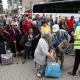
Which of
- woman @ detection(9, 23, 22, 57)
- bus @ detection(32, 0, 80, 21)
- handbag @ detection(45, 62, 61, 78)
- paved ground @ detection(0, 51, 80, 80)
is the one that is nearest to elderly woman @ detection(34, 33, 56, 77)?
handbag @ detection(45, 62, 61, 78)

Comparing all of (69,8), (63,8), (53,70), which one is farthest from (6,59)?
(63,8)

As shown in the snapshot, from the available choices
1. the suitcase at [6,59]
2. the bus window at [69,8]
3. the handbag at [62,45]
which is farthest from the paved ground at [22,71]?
the bus window at [69,8]

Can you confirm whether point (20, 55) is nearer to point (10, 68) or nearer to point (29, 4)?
point (10, 68)

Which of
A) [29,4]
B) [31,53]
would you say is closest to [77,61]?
[31,53]

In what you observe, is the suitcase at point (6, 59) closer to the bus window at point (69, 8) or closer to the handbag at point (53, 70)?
the handbag at point (53, 70)

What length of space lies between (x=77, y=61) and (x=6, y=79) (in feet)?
7.56

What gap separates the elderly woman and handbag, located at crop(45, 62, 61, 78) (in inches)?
7.9

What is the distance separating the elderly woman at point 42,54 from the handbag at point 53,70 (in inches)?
7.9

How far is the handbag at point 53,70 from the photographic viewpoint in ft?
18.3

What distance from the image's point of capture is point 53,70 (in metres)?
5.58

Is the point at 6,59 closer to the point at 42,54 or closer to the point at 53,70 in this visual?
the point at 42,54

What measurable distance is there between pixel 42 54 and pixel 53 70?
0.60 meters

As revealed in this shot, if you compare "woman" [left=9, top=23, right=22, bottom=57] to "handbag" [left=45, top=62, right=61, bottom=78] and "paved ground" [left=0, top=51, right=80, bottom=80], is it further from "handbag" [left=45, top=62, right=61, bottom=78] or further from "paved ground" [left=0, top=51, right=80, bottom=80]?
"handbag" [left=45, top=62, right=61, bottom=78]

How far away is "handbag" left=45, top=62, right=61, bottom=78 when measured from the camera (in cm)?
557
